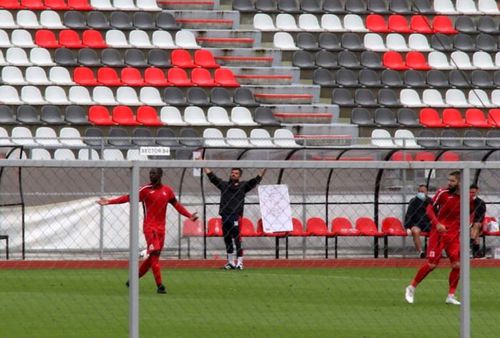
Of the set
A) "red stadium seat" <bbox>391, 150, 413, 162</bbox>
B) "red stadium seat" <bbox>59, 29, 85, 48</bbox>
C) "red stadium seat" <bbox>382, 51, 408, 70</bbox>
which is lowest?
"red stadium seat" <bbox>391, 150, 413, 162</bbox>

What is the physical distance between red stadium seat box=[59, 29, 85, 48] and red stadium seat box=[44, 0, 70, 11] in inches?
33.4

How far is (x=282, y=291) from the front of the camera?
2061 cm

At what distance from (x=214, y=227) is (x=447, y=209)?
8421 mm

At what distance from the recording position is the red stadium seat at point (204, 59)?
118 feet

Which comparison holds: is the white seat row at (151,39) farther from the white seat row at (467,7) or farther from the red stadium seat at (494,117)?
the red stadium seat at (494,117)

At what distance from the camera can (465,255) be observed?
11.8 meters

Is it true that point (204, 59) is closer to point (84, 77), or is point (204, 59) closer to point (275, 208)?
point (84, 77)

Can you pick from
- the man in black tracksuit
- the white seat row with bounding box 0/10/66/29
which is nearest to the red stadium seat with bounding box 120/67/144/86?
the white seat row with bounding box 0/10/66/29

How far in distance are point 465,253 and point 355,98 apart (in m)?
24.7

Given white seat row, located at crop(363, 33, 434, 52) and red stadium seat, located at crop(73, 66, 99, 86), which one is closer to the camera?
red stadium seat, located at crop(73, 66, 99, 86)

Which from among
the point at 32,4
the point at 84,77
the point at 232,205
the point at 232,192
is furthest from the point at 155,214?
the point at 32,4

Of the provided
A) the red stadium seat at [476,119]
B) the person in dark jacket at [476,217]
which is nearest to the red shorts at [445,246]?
the person in dark jacket at [476,217]

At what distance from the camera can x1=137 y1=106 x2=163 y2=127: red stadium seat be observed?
33062 mm

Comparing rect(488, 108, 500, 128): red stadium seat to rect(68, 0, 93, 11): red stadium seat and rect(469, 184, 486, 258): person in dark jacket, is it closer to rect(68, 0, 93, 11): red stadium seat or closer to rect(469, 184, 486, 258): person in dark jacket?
rect(469, 184, 486, 258): person in dark jacket
